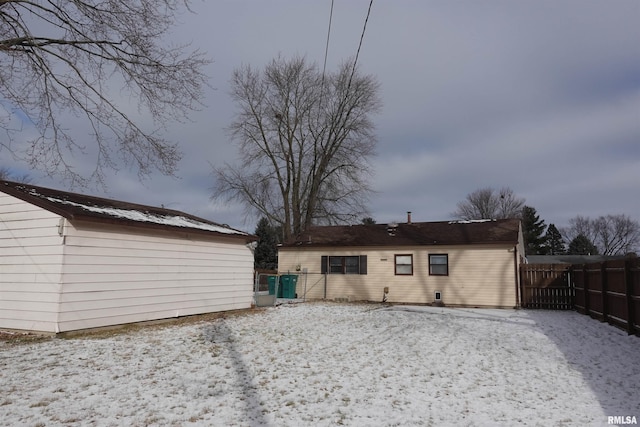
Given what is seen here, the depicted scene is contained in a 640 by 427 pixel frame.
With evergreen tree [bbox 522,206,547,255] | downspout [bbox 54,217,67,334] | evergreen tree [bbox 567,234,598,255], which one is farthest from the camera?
evergreen tree [bbox 567,234,598,255]

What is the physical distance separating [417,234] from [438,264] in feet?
6.47

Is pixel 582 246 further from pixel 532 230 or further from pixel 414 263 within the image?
pixel 414 263

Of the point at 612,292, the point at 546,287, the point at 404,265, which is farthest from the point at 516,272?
the point at 612,292

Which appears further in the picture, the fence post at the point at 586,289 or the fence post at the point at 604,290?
the fence post at the point at 586,289

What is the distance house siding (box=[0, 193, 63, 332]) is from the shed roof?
22 cm

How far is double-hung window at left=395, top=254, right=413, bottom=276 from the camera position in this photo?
59.5ft

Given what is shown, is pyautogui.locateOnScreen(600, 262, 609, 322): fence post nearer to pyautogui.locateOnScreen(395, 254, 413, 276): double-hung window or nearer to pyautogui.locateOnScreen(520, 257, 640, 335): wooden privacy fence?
pyautogui.locateOnScreen(520, 257, 640, 335): wooden privacy fence

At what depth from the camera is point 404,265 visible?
18250 millimetres

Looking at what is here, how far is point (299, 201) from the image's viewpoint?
29.7 meters

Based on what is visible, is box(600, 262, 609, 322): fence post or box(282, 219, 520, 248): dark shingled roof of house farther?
box(282, 219, 520, 248): dark shingled roof of house

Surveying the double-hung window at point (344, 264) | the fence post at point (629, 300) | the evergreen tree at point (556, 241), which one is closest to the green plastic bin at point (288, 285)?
the double-hung window at point (344, 264)

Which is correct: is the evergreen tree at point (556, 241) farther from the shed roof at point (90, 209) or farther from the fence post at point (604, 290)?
the shed roof at point (90, 209)

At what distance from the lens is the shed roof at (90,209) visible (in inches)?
335

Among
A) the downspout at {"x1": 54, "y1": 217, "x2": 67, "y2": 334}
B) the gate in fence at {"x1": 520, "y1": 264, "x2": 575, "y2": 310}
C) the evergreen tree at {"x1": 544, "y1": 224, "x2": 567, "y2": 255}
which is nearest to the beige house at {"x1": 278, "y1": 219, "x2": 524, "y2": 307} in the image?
the gate in fence at {"x1": 520, "y1": 264, "x2": 575, "y2": 310}
